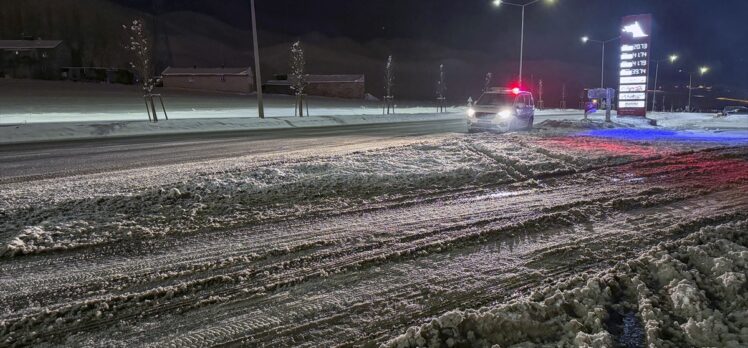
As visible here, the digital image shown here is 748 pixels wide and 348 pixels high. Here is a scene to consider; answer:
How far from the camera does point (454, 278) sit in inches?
168

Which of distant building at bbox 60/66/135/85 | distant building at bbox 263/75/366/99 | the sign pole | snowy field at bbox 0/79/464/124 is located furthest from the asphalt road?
distant building at bbox 60/66/135/85

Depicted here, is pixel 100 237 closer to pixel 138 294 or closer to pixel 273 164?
pixel 138 294

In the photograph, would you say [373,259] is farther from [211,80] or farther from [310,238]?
[211,80]

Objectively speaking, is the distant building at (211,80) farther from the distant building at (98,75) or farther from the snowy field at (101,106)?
the snowy field at (101,106)

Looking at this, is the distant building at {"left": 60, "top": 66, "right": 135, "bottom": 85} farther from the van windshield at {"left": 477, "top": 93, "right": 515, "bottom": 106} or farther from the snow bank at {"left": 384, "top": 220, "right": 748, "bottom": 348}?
the snow bank at {"left": 384, "top": 220, "right": 748, "bottom": 348}

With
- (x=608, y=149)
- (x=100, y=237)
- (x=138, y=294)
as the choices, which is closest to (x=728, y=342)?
(x=138, y=294)

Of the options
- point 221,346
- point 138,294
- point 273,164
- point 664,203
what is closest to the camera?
point 221,346

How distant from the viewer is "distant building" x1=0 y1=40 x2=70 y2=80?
244 ft

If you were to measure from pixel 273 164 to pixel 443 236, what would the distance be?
573cm

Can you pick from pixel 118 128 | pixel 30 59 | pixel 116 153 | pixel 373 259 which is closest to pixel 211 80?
pixel 30 59

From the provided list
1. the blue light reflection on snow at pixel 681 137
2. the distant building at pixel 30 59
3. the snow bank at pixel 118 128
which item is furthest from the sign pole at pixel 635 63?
the distant building at pixel 30 59

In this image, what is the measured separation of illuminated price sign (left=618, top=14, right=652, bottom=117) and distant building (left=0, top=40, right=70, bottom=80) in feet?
276

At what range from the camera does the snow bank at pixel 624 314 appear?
123 inches

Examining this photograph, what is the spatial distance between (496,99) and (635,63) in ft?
53.6
